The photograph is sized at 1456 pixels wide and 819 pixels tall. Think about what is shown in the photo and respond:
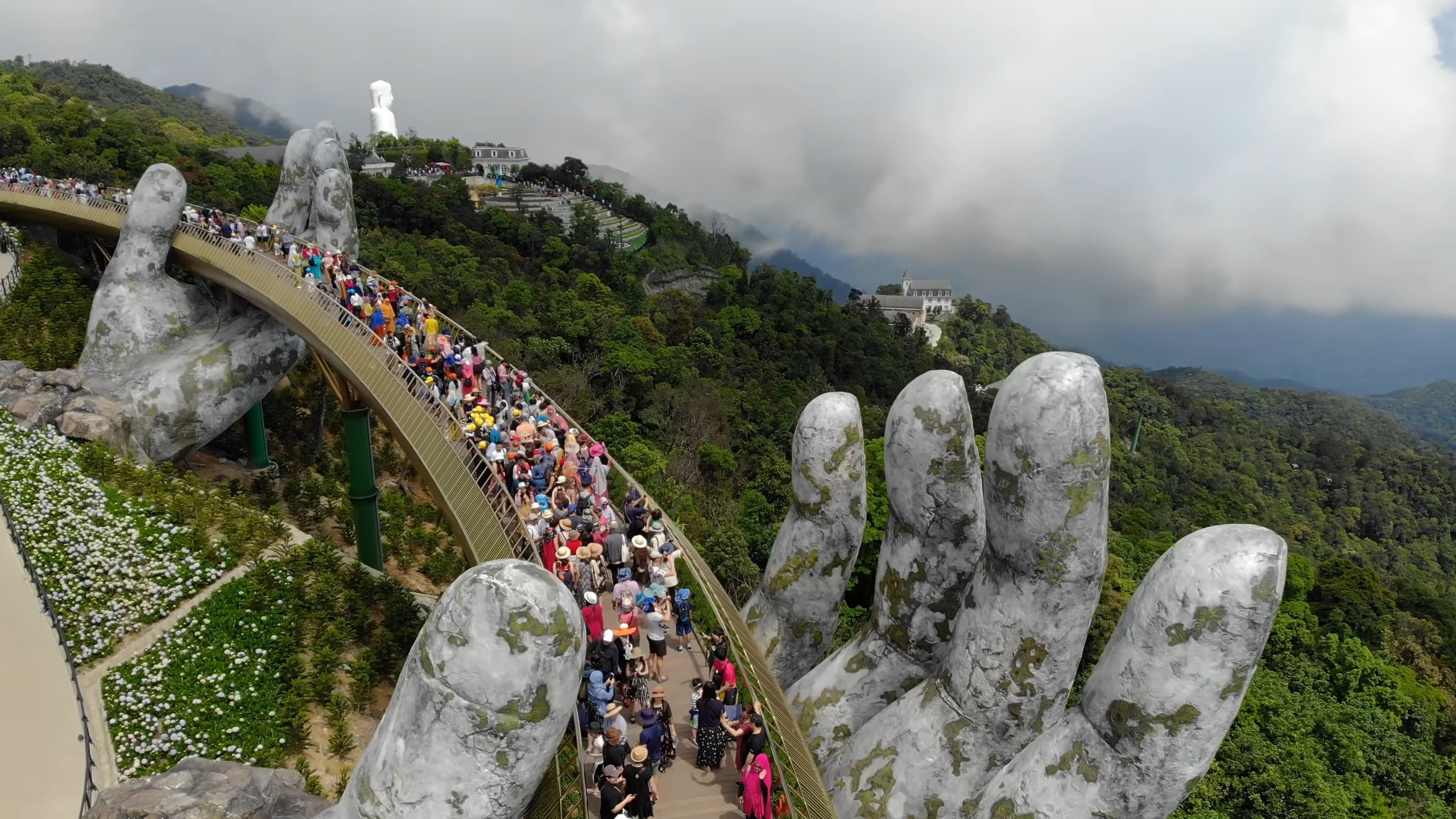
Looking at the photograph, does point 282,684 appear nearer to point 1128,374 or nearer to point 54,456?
point 54,456

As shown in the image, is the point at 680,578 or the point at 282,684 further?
the point at 282,684

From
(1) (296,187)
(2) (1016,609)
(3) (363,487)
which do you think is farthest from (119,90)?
(2) (1016,609)

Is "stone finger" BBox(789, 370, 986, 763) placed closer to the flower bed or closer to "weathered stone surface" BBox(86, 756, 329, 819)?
"weathered stone surface" BBox(86, 756, 329, 819)

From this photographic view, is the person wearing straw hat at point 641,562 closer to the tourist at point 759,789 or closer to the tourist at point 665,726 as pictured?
the tourist at point 665,726

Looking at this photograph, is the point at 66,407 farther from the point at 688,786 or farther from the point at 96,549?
the point at 688,786

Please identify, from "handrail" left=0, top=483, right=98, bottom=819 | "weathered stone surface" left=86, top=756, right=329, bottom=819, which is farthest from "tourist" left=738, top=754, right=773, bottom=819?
"handrail" left=0, top=483, right=98, bottom=819

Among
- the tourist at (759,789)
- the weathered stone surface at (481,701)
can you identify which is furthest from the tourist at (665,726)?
the weathered stone surface at (481,701)

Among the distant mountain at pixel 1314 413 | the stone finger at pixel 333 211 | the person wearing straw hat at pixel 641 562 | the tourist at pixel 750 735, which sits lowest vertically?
the tourist at pixel 750 735

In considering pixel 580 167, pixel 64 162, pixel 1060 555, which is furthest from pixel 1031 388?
pixel 580 167
